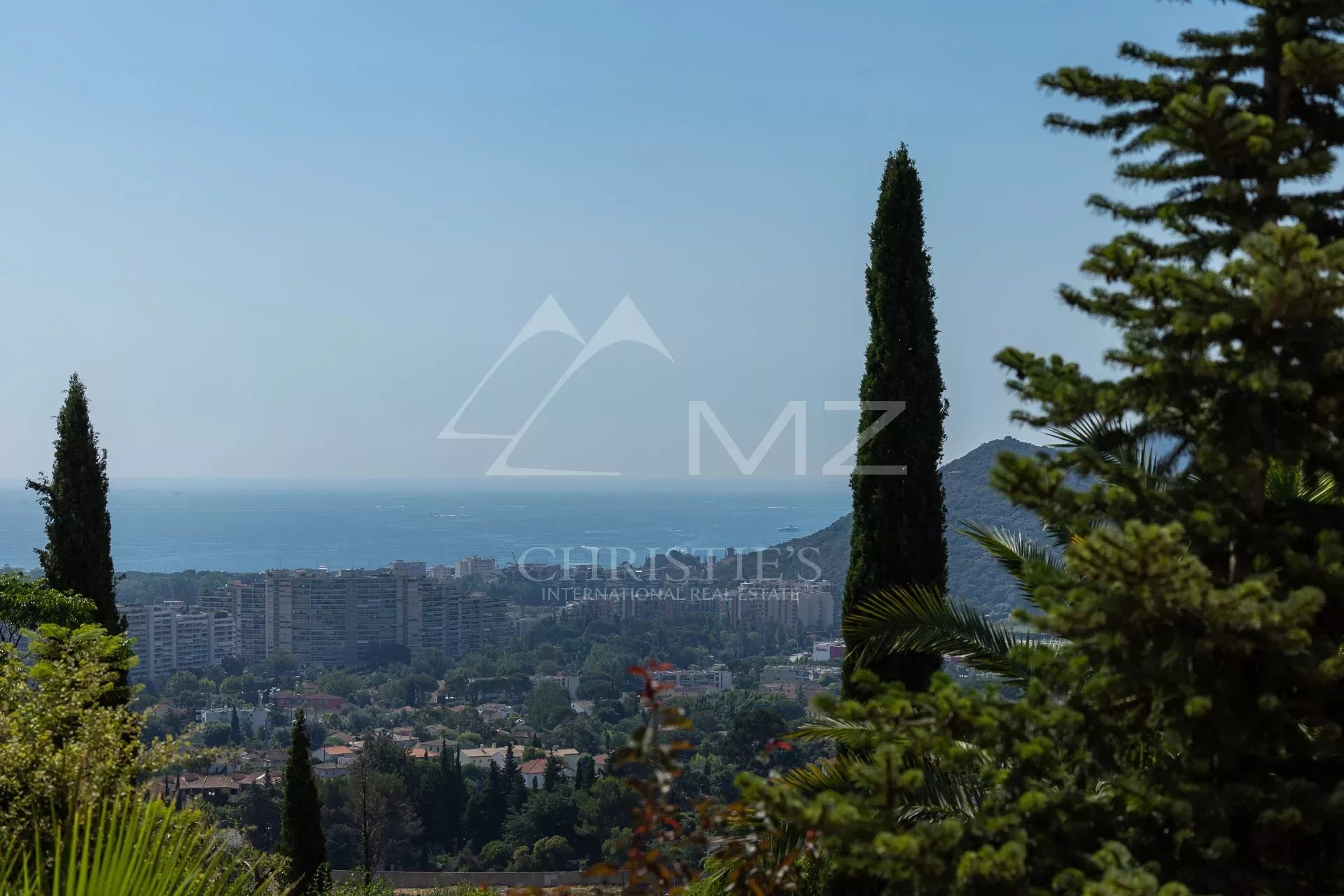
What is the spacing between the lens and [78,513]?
437 inches

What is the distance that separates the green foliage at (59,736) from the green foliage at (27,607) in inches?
55.9

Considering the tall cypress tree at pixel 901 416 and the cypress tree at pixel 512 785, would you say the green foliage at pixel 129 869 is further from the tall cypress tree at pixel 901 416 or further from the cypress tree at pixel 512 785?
the cypress tree at pixel 512 785

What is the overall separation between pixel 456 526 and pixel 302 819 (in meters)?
115

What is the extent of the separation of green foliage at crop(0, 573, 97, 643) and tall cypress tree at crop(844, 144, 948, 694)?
6.11 m

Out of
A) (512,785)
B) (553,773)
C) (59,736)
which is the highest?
(59,736)

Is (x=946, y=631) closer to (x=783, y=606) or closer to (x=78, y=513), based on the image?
(x=78, y=513)

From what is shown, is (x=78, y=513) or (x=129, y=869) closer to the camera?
(x=129, y=869)

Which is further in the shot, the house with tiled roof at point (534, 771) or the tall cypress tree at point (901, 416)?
the house with tiled roof at point (534, 771)

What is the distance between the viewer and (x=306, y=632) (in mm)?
63062

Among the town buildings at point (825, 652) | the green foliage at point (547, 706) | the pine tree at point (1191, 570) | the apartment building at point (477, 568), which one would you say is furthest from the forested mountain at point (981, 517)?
the apartment building at point (477, 568)

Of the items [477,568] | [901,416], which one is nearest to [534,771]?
[901,416]

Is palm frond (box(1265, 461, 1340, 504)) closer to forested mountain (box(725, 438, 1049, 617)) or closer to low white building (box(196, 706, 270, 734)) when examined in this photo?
forested mountain (box(725, 438, 1049, 617))

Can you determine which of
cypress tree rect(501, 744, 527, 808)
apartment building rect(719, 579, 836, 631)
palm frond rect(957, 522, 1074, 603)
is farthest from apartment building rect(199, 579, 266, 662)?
palm frond rect(957, 522, 1074, 603)

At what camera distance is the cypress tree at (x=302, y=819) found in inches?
538
